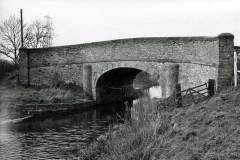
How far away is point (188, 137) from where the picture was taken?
8.29 meters

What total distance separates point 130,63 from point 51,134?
7.33 meters

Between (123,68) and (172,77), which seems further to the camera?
(123,68)

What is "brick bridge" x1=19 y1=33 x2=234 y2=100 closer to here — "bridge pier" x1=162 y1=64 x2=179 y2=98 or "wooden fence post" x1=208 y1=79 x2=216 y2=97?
"bridge pier" x1=162 y1=64 x2=179 y2=98

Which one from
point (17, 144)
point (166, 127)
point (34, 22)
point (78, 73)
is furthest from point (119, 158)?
point (34, 22)

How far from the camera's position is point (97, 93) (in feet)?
77.5

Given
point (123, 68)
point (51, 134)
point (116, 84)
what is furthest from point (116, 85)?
point (51, 134)

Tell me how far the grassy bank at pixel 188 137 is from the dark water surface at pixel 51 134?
6.51 ft

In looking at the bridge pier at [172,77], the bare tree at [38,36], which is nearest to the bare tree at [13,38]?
the bare tree at [38,36]

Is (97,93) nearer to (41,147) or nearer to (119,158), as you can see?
(41,147)

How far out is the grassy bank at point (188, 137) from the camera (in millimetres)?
7004

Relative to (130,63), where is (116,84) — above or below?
below

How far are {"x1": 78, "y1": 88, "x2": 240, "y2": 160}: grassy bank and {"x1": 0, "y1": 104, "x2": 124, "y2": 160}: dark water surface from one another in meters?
1.98

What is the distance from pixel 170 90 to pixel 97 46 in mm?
7275

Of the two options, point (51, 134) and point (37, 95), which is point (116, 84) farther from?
point (51, 134)
